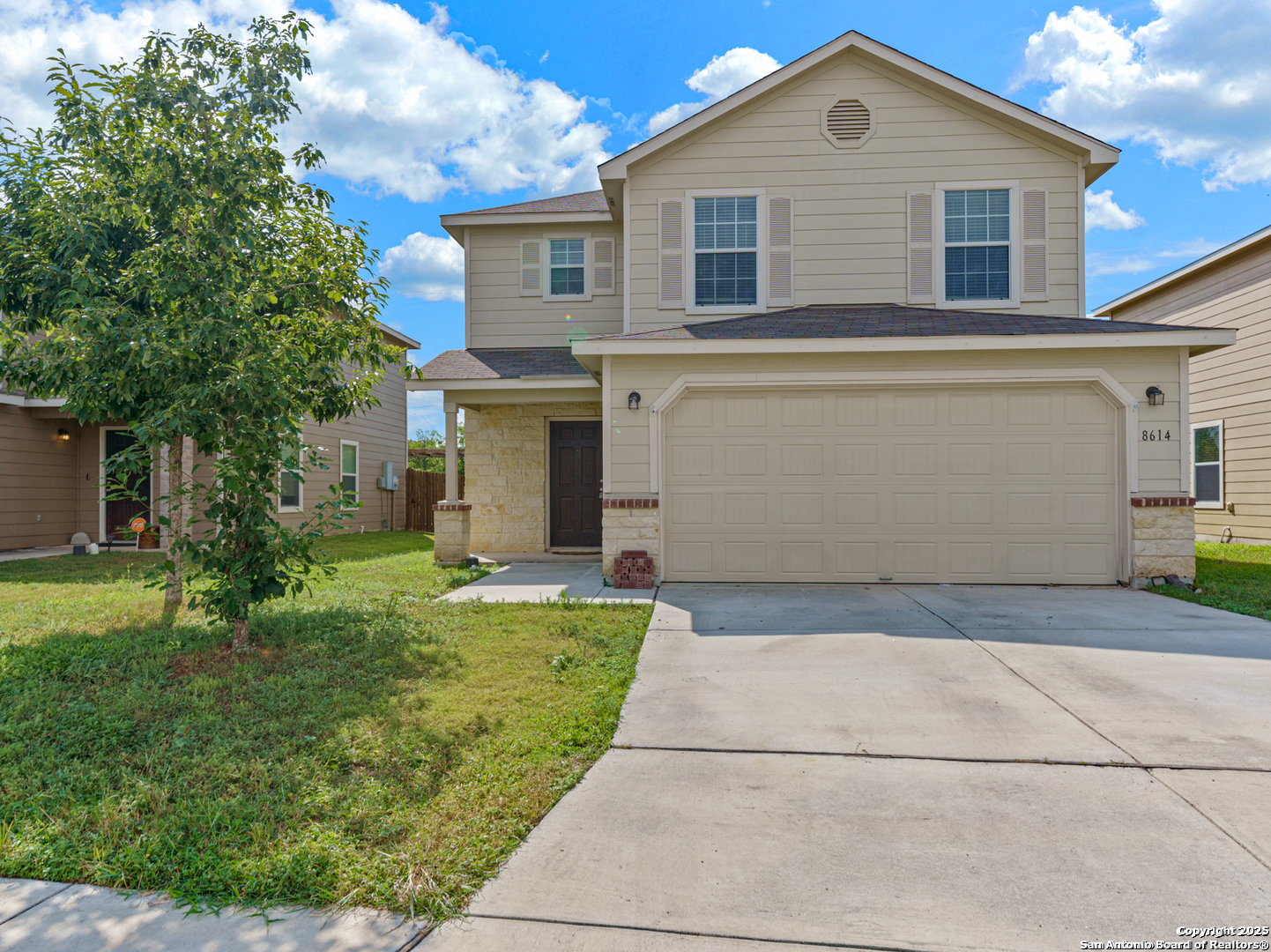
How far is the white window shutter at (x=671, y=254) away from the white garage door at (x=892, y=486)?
6.39ft

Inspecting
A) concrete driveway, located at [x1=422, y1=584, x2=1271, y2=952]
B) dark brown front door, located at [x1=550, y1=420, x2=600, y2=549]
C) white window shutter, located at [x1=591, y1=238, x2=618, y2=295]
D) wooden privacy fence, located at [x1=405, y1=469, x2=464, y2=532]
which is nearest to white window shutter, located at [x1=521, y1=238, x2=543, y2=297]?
white window shutter, located at [x1=591, y1=238, x2=618, y2=295]

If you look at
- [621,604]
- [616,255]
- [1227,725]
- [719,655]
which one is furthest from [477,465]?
[1227,725]

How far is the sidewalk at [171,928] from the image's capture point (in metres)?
2.17

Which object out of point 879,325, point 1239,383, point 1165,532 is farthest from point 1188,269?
point 879,325

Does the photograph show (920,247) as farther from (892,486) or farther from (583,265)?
(583,265)

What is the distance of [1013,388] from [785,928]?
7.83 meters

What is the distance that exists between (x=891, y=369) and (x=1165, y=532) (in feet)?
11.9

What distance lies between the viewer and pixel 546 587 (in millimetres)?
8453

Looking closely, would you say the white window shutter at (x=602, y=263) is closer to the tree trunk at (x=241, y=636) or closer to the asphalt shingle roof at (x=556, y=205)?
the asphalt shingle roof at (x=556, y=205)

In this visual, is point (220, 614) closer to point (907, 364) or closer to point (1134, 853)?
point (1134, 853)

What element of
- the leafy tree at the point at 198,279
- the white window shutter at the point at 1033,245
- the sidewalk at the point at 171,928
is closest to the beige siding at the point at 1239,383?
the white window shutter at the point at 1033,245

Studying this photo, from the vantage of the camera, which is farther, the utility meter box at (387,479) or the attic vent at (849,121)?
the utility meter box at (387,479)

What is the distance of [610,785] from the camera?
3256mm

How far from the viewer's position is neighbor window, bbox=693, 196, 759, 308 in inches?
392
